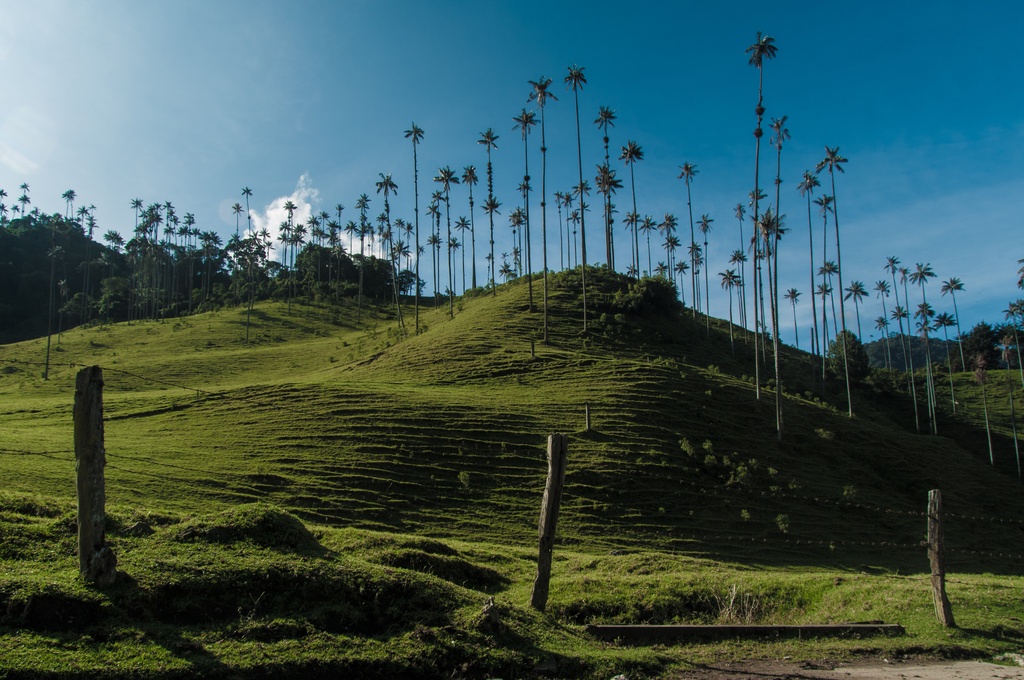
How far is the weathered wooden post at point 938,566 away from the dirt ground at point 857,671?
7.68 feet

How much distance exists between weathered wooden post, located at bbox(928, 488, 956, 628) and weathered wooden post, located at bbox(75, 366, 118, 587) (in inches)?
660

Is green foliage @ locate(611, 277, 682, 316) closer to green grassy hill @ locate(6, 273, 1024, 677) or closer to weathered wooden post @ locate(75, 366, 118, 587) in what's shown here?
green grassy hill @ locate(6, 273, 1024, 677)

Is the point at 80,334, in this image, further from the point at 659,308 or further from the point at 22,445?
the point at 659,308

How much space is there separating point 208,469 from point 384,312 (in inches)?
3155

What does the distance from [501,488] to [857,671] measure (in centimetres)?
2403

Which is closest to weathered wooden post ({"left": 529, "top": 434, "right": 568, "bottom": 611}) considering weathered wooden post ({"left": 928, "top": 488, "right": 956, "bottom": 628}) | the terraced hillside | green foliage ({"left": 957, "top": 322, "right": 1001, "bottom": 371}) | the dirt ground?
the dirt ground

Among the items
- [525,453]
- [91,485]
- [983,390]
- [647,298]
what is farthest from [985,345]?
[91,485]

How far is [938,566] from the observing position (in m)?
14.2

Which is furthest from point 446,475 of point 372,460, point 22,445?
point 22,445

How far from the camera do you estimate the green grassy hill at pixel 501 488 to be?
10695 mm

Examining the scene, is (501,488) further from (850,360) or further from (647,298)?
(850,360)

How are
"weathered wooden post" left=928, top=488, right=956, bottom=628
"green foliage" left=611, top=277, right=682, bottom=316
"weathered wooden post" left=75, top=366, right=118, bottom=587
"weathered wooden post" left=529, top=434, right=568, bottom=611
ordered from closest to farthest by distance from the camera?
"weathered wooden post" left=75, top=366, right=118, bottom=587 → "weathered wooden post" left=529, top=434, right=568, bottom=611 → "weathered wooden post" left=928, top=488, right=956, bottom=628 → "green foliage" left=611, top=277, right=682, bottom=316

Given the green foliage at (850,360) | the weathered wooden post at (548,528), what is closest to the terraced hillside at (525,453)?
the weathered wooden post at (548,528)

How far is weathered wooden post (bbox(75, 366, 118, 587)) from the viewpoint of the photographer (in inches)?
387
